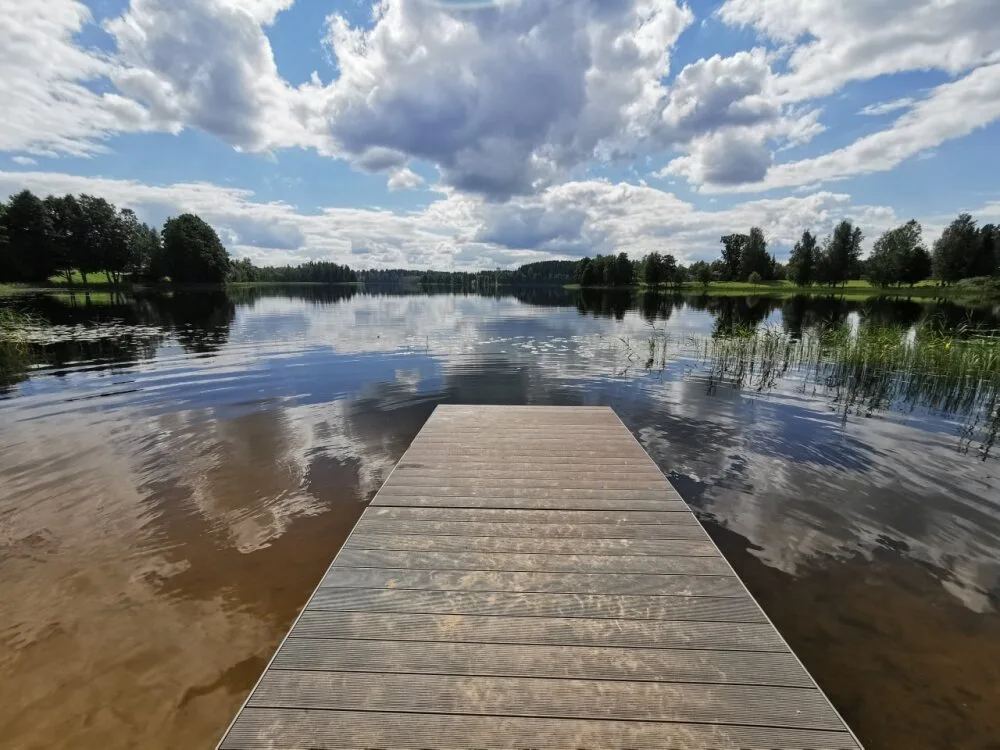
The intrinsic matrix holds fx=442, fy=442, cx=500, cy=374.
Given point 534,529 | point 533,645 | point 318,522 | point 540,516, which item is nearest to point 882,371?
point 540,516

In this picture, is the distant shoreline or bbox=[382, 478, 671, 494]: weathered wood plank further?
the distant shoreline

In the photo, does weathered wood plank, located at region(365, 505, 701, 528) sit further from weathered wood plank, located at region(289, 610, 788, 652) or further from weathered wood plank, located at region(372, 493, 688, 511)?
weathered wood plank, located at region(289, 610, 788, 652)

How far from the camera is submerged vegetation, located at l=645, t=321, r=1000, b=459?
12633 millimetres

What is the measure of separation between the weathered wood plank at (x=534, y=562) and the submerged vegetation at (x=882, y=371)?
9961 millimetres

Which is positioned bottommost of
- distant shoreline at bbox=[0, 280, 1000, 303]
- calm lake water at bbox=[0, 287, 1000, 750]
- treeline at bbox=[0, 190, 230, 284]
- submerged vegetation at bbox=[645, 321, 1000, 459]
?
calm lake water at bbox=[0, 287, 1000, 750]

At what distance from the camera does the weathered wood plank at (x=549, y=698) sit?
8.96 ft

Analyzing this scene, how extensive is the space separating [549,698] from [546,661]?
11.4 inches

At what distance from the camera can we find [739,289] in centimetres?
9375

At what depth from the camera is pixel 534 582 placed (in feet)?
13.2

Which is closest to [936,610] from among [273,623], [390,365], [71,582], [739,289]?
[273,623]

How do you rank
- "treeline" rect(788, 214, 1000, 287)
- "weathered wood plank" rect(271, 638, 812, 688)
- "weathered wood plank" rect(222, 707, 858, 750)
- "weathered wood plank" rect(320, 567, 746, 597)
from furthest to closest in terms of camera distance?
"treeline" rect(788, 214, 1000, 287)
"weathered wood plank" rect(320, 567, 746, 597)
"weathered wood plank" rect(271, 638, 812, 688)
"weathered wood plank" rect(222, 707, 858, 750)

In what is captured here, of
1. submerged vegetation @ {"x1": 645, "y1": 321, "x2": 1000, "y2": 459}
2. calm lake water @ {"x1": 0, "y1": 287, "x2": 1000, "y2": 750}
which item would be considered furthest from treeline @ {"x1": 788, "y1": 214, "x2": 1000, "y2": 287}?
calm lake water @ {"x1": 0, "y1": 287, "x2": 1000, "y2": 750}

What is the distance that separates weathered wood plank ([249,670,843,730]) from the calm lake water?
1.58 metres

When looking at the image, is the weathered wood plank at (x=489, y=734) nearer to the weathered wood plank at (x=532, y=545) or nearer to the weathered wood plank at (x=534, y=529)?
the weathered wood plank at (x=532, y=545)
